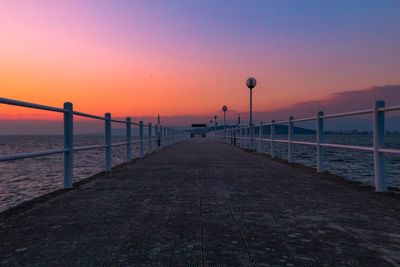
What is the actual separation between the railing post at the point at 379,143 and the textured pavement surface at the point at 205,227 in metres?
0.28

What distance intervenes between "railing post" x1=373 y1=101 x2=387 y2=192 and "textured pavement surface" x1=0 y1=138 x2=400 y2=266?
0.28 m

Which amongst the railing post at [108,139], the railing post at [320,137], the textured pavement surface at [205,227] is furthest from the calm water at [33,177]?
the railing post at [320,137]

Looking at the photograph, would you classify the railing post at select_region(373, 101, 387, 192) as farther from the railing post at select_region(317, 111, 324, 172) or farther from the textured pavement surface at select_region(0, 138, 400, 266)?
the railing post at select_region(317, 111, 324, 172)

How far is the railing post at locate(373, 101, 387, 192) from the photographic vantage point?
539cm

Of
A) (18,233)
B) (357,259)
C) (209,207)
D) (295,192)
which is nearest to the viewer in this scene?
(357,259)

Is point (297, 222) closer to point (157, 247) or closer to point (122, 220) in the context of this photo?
point (157, 247)

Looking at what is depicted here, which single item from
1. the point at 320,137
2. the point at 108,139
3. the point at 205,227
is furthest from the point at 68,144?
the point at 320,137

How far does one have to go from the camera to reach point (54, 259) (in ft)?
8.29

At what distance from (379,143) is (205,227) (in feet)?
11.1

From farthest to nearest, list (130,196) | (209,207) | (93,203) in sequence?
(130,196)
(93,203)
(209,207)

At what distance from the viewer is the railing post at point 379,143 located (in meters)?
5.39

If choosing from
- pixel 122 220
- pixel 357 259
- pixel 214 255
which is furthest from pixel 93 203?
pixel 357 259

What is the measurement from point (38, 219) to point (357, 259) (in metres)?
2.95

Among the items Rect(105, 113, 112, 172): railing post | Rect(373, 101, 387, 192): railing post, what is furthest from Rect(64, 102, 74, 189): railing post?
Rect(373, 101, 387, 192): railing post
